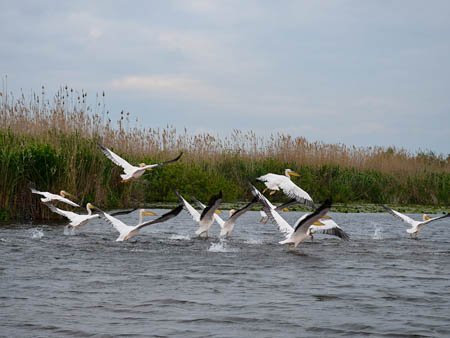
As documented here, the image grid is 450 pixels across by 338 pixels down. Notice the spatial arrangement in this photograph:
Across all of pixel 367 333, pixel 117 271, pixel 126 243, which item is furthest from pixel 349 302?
pixel 126 243

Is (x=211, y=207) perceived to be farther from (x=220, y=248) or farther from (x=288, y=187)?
(x=288, y=187)

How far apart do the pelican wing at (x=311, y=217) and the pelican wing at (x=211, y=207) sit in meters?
1.46

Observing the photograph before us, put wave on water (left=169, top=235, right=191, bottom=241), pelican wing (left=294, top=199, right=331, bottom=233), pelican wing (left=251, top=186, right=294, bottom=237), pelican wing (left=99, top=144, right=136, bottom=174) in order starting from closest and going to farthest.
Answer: pelican wing (left=294, top=199, right=331, bottom=233) < pelican wing (left=251, top=186, right=294, bottom=237) < wave on water (left=169, top=235, right=191, bottom=241) < pelican wing (left=99, top=144, right=136, bottom=174)

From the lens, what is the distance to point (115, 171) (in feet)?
70.8

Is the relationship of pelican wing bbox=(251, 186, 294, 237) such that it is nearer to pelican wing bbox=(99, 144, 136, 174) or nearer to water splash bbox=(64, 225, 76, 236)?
pelican wing bbox=(99, 144, 136, 174)

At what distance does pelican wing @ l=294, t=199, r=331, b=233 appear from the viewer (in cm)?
1201

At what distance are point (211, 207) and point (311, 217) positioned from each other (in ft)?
8.00

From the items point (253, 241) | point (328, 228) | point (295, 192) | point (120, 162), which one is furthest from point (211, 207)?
point (120, 162)

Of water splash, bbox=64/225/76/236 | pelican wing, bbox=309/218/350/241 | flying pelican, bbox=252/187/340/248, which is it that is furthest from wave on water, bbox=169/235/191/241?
pelican wing, bbox=309/218/350/241

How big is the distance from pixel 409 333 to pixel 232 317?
193 centimetres

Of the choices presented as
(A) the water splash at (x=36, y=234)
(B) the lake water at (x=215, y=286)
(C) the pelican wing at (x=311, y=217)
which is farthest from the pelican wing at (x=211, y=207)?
(A) the water splash at (x=36, y=234)

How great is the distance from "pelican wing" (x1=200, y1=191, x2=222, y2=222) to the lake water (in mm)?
487

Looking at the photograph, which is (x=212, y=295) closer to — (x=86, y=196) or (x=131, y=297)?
(x=131, y=297)

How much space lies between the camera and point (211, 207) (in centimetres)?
1498
